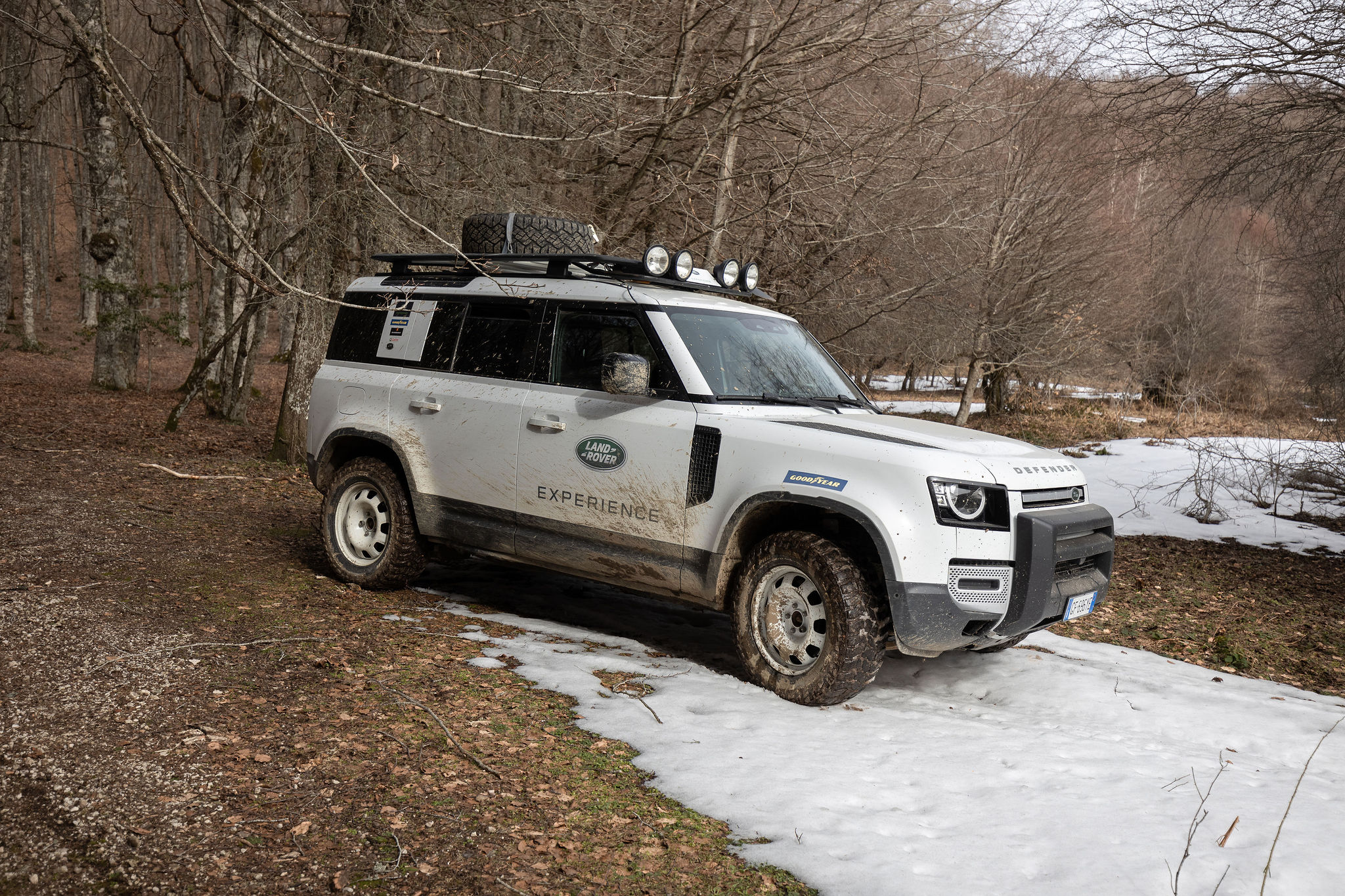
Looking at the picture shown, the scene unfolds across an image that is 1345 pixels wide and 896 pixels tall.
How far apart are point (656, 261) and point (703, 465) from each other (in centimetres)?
133

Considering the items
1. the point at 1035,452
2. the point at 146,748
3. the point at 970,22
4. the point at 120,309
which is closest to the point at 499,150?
the point at 970,22

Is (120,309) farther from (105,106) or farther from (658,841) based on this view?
(658,841)

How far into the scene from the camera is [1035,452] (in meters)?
5.23

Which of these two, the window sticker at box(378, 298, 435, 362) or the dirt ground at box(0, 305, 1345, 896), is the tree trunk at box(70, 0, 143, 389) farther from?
the window sticker at box(378, 298, 435, 362)

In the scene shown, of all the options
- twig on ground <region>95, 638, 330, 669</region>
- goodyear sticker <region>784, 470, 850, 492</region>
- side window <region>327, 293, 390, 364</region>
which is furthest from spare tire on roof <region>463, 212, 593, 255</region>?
twig on ground <region>95, 638, 330, 669</region>

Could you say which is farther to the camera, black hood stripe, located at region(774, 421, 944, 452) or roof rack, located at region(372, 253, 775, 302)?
roof rack, located at region(372, 253, 775, 302)

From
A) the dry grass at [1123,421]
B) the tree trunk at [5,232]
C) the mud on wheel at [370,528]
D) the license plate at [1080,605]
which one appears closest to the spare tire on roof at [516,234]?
the mud on wheel at [370,528]

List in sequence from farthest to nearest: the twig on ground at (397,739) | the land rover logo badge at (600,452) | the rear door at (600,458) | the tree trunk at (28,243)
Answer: the tree trunk at (28,243), the land rover logo badge at (600,452), the rear door at (600,458), the twig on ground at (397,739)

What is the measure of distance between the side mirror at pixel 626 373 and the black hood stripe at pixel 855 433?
764 millimetres

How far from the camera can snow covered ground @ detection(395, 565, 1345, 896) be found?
11.1 feet

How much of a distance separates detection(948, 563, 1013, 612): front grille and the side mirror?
187cm

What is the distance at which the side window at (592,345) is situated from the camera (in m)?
5.55

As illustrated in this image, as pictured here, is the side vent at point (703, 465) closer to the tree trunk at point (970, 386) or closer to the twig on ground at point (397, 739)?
the twig on ground at point (397, 739)

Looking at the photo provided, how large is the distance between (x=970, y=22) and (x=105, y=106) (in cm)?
1353
